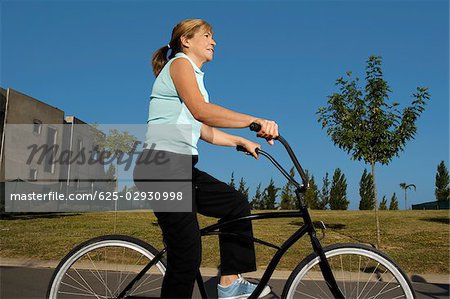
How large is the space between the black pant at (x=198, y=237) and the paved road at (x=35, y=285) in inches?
75.5

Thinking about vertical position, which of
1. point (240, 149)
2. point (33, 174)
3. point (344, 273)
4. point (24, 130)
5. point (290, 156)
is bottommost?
point (344, 273)

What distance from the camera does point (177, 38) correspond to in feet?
10.2

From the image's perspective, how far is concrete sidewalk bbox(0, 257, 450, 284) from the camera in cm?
667

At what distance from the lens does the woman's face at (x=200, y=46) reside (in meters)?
3.07

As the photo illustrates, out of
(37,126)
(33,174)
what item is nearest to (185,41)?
(37,126)

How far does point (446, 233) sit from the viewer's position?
1344cm

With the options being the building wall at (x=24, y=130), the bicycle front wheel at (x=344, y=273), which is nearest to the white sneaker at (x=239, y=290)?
the bicycle front wheel at (x=344, y=273)

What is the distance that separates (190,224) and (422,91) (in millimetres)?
10948

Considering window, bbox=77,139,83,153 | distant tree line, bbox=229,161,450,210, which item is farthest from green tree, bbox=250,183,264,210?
window, bbox=77,139,83,153

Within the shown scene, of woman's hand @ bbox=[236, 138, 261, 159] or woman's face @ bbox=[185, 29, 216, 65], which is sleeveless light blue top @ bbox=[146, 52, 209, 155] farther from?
woman's hand @ bbox=[236, 138, 261, 159]

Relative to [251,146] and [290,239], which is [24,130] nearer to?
[251,146]

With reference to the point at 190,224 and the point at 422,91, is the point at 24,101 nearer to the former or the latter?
the point at 422,91

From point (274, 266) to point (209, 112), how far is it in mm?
1071

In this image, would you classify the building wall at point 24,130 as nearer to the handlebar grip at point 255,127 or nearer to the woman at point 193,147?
the woman at point 193,147
